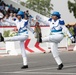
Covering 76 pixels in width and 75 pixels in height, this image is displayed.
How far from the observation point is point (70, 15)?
82.4 m

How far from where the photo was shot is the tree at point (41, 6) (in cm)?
8562

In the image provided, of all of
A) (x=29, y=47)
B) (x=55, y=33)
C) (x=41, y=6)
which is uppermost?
(x=55, y=33)

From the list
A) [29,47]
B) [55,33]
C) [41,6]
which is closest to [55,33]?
[55,33]

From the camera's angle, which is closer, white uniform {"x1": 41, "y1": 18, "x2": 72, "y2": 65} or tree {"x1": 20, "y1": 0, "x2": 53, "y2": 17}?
white uniform {"x1": 41, "y1": 18, "x2": 72, "y2": 65}

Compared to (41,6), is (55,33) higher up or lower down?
higher up

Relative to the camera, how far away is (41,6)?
86.2 m

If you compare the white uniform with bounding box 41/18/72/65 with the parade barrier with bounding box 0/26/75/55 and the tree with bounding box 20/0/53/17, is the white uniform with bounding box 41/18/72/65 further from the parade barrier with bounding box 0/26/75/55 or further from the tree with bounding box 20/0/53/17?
the tree with bounding box 20/0/53/17

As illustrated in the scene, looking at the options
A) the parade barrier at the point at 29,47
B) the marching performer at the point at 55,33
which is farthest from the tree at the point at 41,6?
the marching performer at the point at 55,33

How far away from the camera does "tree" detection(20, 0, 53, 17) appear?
3371 inches

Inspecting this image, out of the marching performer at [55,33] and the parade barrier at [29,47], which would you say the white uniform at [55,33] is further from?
the parade barrier at [29,47]

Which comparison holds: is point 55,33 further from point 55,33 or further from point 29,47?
point 29,47

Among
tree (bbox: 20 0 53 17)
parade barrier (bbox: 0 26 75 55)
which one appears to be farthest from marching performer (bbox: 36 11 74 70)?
tree (bbox: 20 0 53 17)

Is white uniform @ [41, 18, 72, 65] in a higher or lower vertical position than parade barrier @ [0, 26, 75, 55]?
higher

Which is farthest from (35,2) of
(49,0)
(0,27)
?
(0,27)
